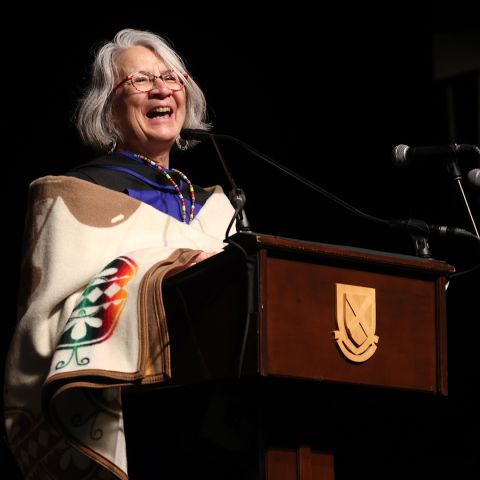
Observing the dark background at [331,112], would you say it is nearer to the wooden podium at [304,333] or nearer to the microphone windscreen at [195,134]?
the microphone windscreen at [195,134]

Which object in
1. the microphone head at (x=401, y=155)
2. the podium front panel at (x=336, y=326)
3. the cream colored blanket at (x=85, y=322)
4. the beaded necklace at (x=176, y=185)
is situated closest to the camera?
the podium front panel at (x=336, y=326)

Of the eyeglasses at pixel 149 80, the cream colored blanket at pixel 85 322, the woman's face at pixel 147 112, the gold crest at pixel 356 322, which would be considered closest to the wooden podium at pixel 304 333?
the gold crest at pixel 356 322

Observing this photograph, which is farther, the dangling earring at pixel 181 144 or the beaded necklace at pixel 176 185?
the dangling earring at pixel 181 144

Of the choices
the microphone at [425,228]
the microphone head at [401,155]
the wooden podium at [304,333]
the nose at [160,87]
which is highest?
the nose at [160,87]

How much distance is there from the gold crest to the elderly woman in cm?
39

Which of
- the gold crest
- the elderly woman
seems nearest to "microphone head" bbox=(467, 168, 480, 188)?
the gold crest

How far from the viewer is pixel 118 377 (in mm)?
2344

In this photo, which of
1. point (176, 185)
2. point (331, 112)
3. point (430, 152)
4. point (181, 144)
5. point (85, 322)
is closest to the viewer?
point (85, 322)

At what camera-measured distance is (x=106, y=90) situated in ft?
10.6

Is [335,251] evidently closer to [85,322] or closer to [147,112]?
[85,322]

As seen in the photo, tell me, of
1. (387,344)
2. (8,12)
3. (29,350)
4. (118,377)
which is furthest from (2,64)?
(387,344)

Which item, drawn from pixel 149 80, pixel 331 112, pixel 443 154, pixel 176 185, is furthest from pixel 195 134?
pixel 331 112

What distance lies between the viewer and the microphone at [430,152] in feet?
8.45

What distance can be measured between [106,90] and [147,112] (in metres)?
0.15
